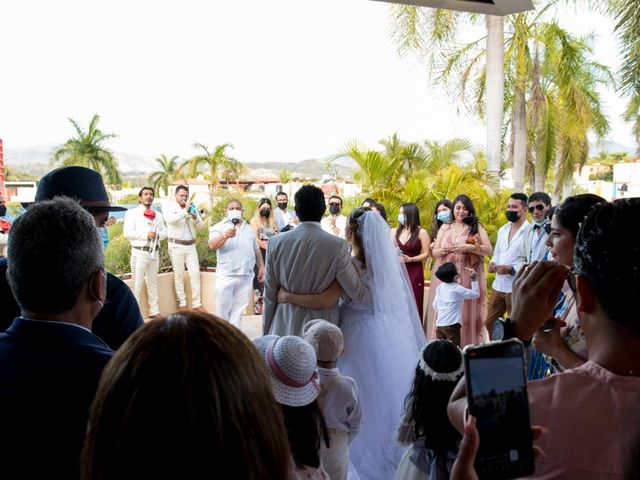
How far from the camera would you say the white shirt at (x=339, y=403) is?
275cm

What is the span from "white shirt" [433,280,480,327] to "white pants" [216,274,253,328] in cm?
287

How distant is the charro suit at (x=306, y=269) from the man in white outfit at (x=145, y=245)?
5.05m

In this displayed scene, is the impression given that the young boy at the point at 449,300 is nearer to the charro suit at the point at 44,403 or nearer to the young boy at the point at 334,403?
the young boy at the point at 334,403

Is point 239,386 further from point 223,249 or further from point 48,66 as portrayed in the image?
point 48,66

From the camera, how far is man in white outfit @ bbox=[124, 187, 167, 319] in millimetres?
8617

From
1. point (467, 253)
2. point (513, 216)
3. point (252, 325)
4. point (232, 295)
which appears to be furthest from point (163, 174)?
point (513, 216)

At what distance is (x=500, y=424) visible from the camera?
105 centimetres

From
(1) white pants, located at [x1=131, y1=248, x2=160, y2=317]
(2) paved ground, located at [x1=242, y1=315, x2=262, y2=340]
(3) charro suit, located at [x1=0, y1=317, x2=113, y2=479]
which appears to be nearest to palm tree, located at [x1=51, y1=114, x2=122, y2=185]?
(1) white pants, located at [x1=131, y1=248, x2=160, y2=317]

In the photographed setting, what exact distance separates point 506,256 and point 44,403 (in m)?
5.84

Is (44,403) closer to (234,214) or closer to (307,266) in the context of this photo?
(307,266)

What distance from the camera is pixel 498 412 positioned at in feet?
3.44

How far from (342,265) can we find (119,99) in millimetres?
87916

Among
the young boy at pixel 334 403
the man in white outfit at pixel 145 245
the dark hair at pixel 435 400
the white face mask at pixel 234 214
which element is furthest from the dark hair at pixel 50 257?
the man in white outfit at pixel 145 245

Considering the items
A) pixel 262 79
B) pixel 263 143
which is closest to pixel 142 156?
pixel 263 143
